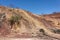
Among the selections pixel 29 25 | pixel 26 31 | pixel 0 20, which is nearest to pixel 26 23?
pixel 29 25

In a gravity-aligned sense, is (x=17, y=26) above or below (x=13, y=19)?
below

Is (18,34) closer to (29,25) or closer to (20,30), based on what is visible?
(20,30)

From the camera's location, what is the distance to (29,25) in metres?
39.4

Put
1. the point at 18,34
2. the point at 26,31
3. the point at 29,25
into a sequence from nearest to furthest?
the point at 18,34
the point at 26,31
the point at 29,25

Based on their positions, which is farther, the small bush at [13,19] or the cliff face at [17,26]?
the small bush at [13,19]

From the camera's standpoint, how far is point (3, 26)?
115ft

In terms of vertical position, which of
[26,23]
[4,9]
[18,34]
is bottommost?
[18,34]

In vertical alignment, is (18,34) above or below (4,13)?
below

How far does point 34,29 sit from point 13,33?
569cm

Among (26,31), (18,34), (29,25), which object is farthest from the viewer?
(29,25)

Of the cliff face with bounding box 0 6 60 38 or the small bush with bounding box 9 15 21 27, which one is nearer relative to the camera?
the cliff face with bounding box 0 6 60 38

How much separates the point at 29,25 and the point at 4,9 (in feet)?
20.6

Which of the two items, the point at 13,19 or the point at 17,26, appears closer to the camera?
the point at 13,19

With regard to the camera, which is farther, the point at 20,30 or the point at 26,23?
the point at 26,23
